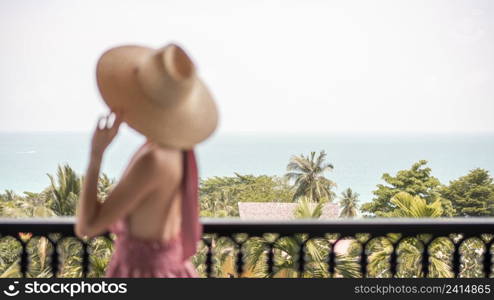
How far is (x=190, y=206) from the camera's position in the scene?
40.1 inches

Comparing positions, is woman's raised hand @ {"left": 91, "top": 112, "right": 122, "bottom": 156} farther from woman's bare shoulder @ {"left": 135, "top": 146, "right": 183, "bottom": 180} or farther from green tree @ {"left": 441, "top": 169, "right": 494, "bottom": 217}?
green tree @ {"left": 441, "top": 169, "right": 494, "bottom": 217}

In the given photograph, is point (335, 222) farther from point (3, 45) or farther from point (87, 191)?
point (3, 45)

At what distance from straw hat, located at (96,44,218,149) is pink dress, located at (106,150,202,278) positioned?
0.20ft

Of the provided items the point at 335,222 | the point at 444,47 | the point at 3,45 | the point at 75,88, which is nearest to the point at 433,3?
the point at 444,47

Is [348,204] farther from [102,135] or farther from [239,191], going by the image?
[102,135]

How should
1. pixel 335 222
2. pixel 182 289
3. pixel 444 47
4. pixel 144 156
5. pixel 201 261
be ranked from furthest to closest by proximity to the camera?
pixel 444 47, pixel 201 261, pixel 335 222, pixel 182 289, pixel 144 156

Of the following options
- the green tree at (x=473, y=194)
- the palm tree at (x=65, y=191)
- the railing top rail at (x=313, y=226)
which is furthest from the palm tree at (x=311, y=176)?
the railing top rail at (x=313, y=226)

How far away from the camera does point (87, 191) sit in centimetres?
96

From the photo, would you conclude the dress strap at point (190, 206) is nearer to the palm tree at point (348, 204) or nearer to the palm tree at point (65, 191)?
the palm tree at point (65, 191)

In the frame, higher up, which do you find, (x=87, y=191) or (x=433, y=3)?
(x=433, y=3)

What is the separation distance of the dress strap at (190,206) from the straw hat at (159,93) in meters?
0.04

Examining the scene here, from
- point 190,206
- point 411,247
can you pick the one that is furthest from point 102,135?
point 411,247

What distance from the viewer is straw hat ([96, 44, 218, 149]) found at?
3.04 feet

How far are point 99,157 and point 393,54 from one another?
130 feet
